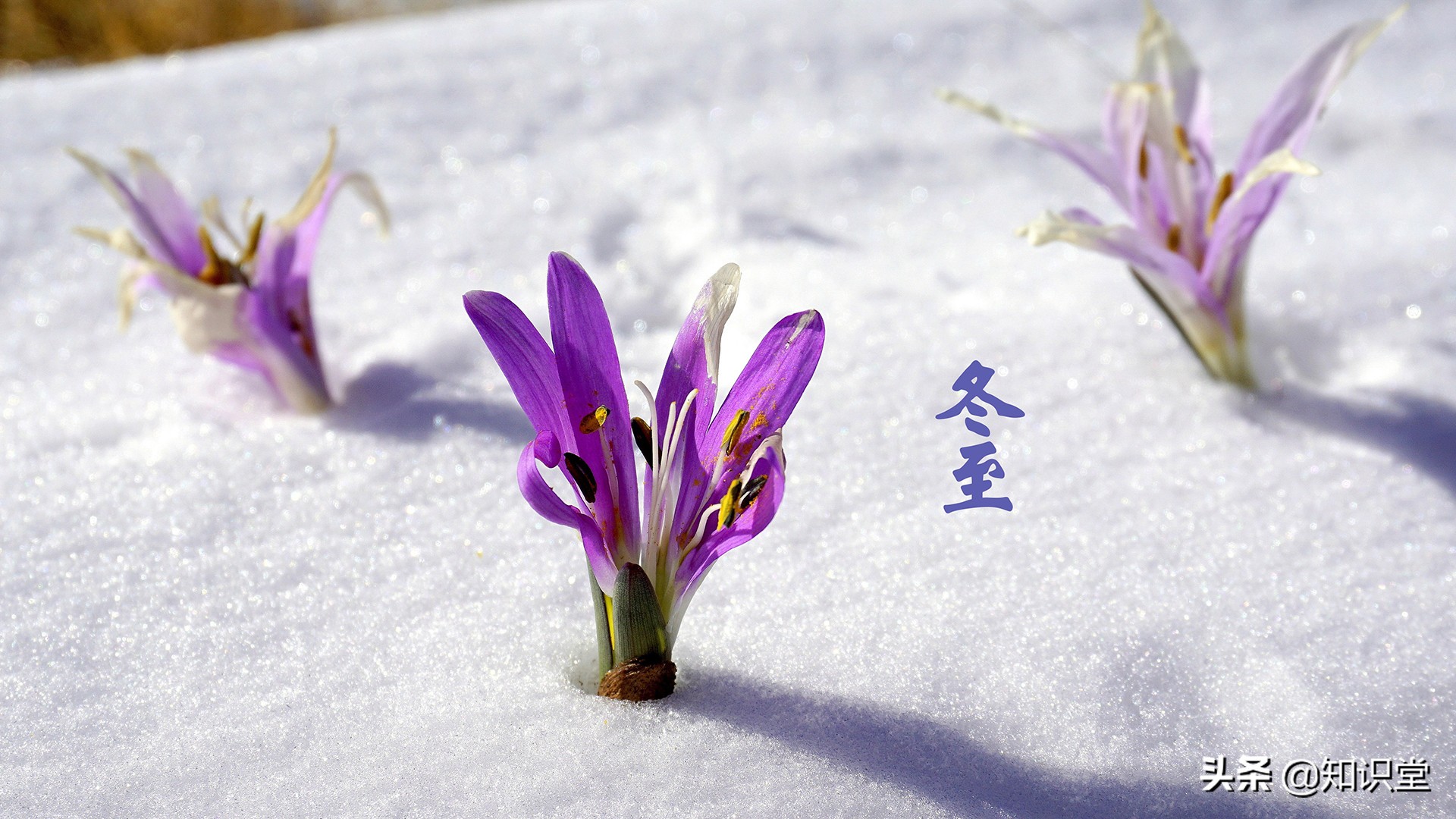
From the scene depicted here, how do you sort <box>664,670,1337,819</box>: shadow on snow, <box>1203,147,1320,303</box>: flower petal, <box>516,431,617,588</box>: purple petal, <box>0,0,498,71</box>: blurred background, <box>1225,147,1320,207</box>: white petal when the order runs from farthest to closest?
<box>0,0,498,71</box>: blurred background
<box>1203,147,1320,303</box>: flower petal
<box>1225,147,1320,207</box>: white petal
<box>664,670,1337,819</box>: shadow on snow
<box>516,431,617,588</box>: purple petal

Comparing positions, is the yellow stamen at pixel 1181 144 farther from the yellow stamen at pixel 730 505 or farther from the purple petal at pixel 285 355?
the purple petal at pixel 285 355

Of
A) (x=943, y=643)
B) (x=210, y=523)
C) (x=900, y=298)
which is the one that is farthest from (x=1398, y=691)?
(x=210, y=523)

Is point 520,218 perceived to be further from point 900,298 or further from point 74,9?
point 74,9

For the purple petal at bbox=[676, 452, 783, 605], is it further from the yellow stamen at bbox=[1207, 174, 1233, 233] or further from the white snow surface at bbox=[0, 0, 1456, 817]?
the yellow stamen at bbox=[1207, 174, 1233, 233]

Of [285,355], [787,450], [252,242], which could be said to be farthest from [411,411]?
[787,450]

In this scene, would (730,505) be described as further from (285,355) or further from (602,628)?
(285,355)

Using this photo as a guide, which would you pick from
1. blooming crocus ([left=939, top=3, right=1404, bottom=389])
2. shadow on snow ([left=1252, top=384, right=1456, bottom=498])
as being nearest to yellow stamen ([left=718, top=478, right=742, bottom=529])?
blooming crocus ([left=939, top=3, right=1404, bottom=389])
